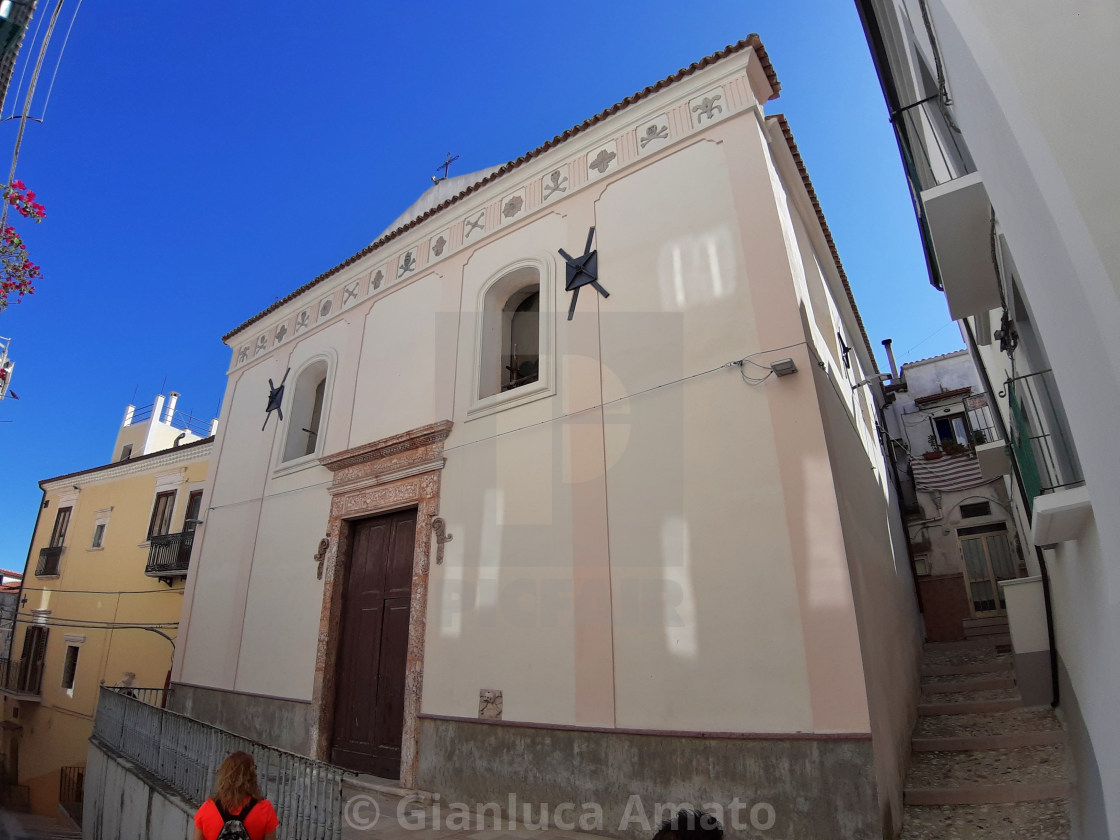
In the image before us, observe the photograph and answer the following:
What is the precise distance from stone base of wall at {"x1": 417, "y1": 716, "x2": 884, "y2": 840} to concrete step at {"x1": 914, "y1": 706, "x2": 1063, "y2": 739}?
9.03 ft

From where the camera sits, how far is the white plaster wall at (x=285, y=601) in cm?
750

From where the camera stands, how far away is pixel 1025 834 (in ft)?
12.8

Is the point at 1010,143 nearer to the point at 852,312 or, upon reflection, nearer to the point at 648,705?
the point at 648,705

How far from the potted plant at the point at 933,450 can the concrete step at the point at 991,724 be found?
8922 mm

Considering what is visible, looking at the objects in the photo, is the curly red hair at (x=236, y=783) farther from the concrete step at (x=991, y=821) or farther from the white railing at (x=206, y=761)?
the concrete step at (x=991, y=821)

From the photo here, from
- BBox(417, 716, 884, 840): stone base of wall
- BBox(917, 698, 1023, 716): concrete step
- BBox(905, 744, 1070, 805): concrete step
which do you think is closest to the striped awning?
BBox(917, 698, 1023, 716): concrete step

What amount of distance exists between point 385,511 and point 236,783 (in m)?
4.34

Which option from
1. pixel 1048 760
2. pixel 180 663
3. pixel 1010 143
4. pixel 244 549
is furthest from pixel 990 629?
pixel 180 663

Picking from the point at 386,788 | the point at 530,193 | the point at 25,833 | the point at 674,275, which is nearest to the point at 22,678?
the point at 25,833

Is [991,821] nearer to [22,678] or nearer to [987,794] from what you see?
[987,794]

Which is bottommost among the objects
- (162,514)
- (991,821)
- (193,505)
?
(991,821)

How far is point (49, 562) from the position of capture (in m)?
17.4

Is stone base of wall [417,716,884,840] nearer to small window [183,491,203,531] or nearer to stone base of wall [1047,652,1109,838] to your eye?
stone base of wall [1047,652,1109,838]

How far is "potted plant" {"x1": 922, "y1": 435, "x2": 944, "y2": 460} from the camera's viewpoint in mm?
13914
